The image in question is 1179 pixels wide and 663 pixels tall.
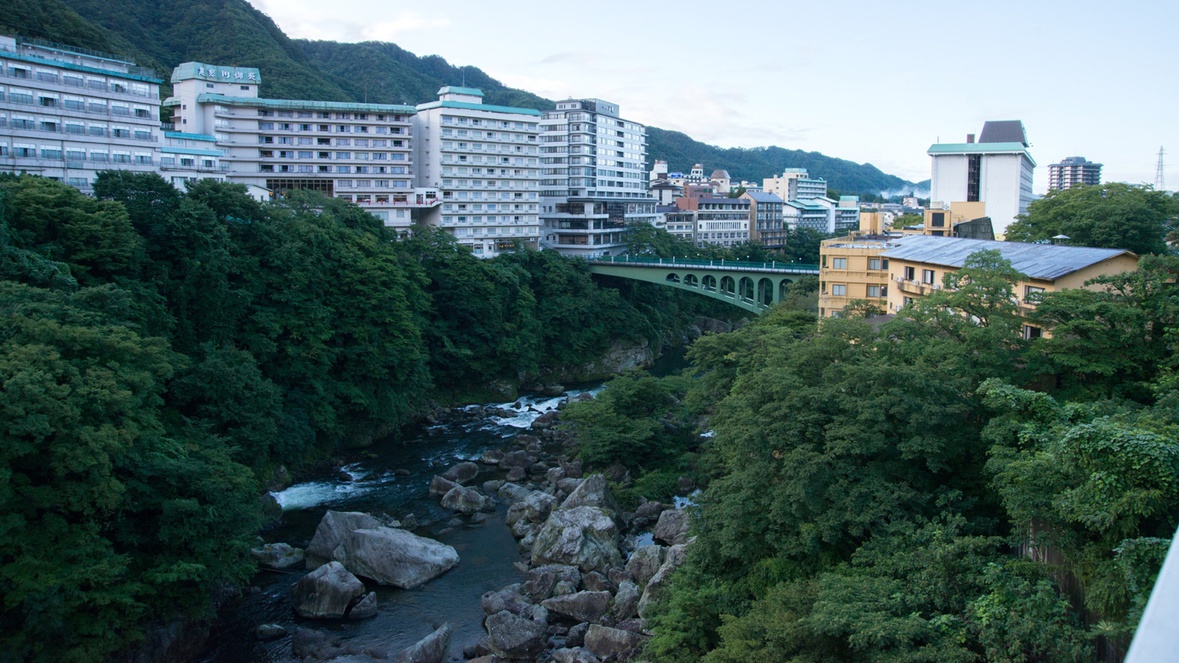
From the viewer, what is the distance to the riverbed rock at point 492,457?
→ 2642 cm

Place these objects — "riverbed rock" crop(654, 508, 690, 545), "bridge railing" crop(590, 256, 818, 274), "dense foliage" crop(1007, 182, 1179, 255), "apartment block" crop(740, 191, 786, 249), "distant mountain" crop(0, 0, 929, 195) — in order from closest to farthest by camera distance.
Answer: "riverbed rock" crop(654, 508, 690, 545), "dense foliage" crop(1007, 182, 1179, 255), "bridge railing" crop(590, 256, 818, 274), "distant mountain" crop(0, 0, 929, 195), "apartment block" crop(740, 191, 786, 249)

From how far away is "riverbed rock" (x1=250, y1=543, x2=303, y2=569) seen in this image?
1882cm

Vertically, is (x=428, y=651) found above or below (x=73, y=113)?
below

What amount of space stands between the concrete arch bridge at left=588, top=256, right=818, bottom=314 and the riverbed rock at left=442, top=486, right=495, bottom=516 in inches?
691

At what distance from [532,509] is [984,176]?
3326 cm

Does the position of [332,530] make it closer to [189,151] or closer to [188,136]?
[189,151]

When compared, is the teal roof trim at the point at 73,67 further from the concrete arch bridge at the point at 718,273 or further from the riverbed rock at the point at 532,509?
the riverbed rock at the point at 532,509

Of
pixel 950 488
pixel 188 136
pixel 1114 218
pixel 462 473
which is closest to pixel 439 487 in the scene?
pixel 462 473

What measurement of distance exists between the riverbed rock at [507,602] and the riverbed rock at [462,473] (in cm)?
715

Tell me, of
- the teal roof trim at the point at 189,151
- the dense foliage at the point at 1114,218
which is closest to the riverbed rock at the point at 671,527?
the dense foliage at the point at 1114,218

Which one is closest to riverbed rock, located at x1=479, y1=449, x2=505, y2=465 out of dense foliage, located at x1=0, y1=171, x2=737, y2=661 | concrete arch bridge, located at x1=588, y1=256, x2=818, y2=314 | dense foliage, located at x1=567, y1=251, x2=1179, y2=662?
dense foliage, located at x1=0, y1=171, x2=737, y2=661

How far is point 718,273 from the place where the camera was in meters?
38.5

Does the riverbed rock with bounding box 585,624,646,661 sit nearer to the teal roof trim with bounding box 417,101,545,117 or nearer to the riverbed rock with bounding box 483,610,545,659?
the riverbed rock with bounding box 483,610,545,659

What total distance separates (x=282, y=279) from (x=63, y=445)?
531 inches
